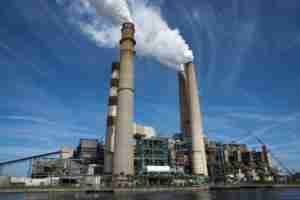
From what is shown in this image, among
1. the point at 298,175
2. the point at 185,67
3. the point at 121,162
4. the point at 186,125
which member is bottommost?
the point at 298,175

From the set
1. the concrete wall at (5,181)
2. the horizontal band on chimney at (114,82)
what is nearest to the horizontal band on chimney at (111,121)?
the horizontal band on chimney at (114,82)

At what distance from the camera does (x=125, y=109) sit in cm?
7981

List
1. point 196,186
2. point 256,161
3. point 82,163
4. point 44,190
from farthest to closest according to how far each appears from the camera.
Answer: point 256,161 < point 82,163 < point 196,186 < point 44,190

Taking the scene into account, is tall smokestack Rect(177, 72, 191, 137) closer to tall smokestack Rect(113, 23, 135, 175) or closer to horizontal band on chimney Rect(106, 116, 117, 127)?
horizontal band on chimney Rect(106, 116, 117, 127)

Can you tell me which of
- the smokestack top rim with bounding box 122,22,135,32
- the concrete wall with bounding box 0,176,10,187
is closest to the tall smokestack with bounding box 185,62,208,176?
the smokestack top rim with bounding box 122,22,135,32

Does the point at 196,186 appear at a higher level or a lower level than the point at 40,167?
lower

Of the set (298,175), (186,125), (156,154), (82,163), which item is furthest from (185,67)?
(298,175)

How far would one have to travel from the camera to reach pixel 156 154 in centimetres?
9144

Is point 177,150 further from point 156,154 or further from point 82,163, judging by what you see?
point 82,163

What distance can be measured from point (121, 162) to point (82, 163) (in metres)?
29.8

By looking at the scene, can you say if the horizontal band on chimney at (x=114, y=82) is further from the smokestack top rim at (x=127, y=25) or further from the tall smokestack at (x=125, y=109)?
the smokestack top rim at (x=127, y=25)

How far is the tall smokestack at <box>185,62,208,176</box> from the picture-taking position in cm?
9625

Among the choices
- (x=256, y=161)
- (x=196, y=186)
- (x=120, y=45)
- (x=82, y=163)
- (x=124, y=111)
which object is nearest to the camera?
(x=196, y=186)

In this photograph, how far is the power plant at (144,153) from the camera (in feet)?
256
